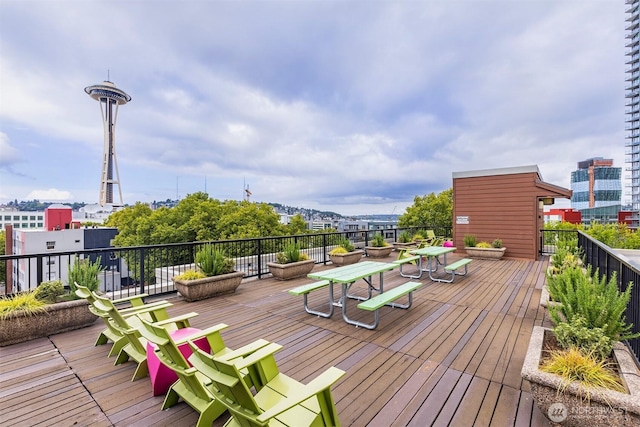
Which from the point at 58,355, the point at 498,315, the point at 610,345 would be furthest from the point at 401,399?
the point at 58,355

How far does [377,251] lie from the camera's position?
9.15 metres

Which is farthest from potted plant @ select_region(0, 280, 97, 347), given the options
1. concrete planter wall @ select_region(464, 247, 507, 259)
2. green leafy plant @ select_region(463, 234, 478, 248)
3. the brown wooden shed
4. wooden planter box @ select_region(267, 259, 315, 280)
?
the brown wooden shed

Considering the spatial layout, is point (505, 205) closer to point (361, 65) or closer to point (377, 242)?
point (377, 242)

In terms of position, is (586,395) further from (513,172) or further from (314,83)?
(314,83)

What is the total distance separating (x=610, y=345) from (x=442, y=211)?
1700 cm

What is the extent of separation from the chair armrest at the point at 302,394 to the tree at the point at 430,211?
16664mm

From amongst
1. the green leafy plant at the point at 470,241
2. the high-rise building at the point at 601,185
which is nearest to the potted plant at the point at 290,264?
the green leafy plant at the point at 470,241

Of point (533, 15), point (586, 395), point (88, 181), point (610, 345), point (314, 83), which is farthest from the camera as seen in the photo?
point (88, 181)

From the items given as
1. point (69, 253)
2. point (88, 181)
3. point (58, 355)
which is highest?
point (88, 181)

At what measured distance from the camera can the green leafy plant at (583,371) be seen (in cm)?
163

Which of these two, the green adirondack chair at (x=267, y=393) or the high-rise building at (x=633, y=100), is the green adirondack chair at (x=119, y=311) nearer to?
the green adirondack chair at (x=267, y=393)

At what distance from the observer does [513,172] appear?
9.35 meters

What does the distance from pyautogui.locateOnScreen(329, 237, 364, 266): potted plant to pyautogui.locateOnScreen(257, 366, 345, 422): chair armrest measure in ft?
20.1

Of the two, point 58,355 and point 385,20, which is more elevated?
point 385,20
